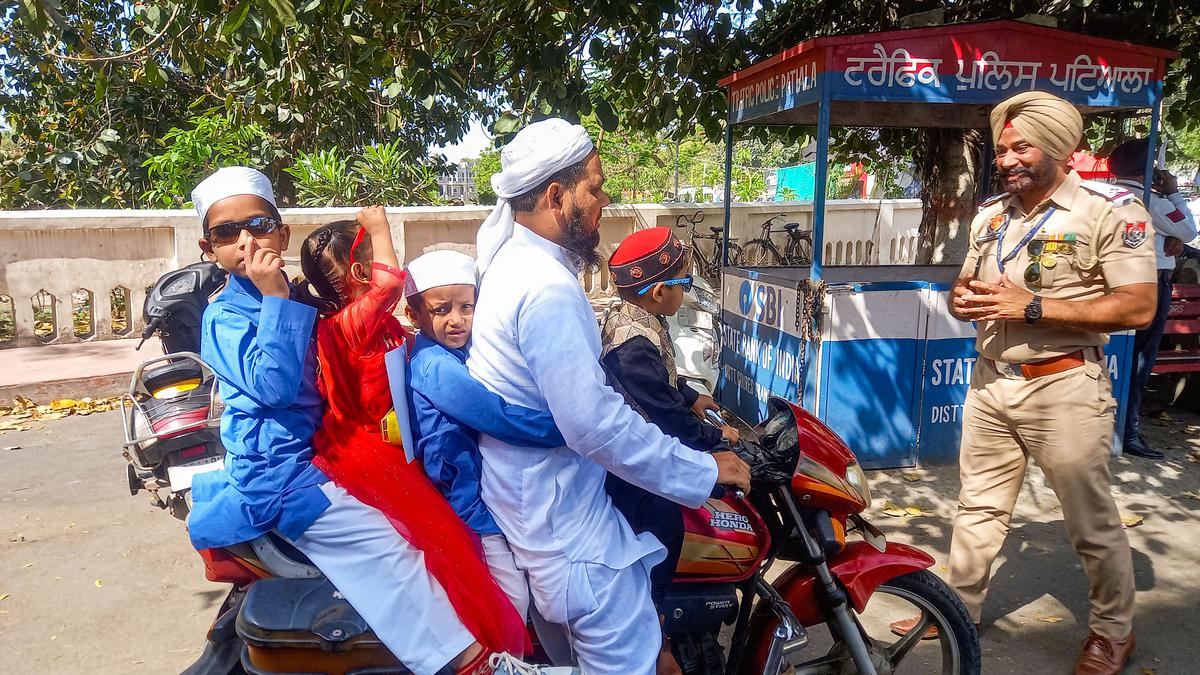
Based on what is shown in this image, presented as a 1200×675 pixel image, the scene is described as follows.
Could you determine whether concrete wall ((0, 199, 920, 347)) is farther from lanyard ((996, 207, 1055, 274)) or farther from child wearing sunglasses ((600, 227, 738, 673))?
child wearing sunglasses ((600, 227, 738, 673))

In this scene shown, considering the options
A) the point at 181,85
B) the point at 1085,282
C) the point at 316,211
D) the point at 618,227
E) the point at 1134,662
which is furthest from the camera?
the point at 181,85

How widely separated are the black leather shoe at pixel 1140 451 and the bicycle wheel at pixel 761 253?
5.71 metres

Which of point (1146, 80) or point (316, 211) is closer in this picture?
point (1146, 80)

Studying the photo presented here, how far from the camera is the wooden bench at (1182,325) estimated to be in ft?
20.4

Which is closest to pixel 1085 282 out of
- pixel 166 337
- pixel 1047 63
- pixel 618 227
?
pixel 1047 63

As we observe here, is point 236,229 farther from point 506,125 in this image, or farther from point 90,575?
point 506,125

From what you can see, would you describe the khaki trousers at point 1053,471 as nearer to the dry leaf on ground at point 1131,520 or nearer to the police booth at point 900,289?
the dry leaf on ground at point 1131,520

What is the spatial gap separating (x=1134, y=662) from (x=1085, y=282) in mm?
1415

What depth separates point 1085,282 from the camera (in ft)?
9.92

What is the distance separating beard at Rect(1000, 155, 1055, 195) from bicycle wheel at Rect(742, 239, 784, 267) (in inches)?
315

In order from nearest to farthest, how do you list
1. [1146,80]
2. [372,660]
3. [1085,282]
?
[372,660]
[1085,282]
[1146,80]

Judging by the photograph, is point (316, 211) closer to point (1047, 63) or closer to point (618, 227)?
point (618, 227)

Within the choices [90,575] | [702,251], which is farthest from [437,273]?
[702,251]

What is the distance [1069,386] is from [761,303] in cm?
278
